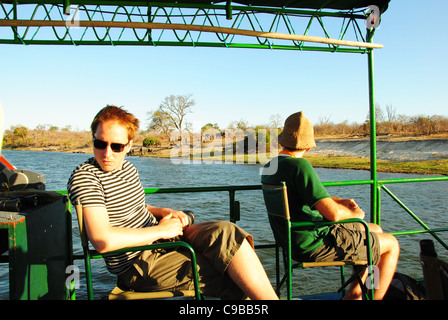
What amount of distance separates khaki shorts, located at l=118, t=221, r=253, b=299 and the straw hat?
34.4 inches

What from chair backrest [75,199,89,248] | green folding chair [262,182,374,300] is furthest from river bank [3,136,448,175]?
chair backrest [75,199,89,248]

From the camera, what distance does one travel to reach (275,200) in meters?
2.54

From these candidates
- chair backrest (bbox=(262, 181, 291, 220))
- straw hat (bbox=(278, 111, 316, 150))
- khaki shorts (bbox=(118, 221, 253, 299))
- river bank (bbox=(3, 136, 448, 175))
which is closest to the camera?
khaki shorts (bbox=(118, 221, 253, 299))

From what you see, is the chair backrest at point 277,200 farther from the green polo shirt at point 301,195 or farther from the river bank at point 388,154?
the river bank at point 388,154

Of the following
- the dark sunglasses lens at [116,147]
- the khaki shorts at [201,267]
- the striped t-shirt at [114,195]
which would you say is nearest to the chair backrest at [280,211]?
the khaki shorts at [201,267]

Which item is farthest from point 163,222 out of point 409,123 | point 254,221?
point 409,123

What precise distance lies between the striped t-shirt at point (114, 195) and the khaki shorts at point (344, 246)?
119cm

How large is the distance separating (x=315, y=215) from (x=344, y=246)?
28cm

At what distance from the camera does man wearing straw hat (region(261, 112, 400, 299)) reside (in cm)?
243

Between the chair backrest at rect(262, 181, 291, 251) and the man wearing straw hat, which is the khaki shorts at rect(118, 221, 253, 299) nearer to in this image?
the chair backrest at rect(262, 181, 291, 251)

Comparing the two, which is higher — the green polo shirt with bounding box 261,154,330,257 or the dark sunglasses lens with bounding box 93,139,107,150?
the dark sunglasses lens with bounding box 93,139,107,150

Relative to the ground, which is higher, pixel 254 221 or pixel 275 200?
pixel 275 200
